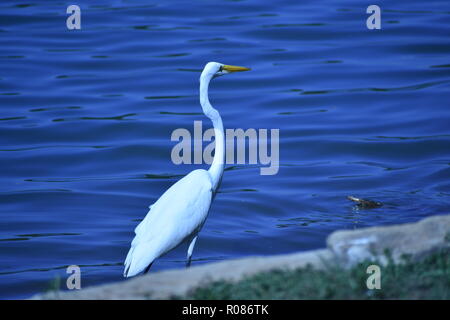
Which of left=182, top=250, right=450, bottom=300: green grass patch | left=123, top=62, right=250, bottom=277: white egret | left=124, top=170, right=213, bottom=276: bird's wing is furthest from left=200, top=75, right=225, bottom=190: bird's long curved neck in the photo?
left=182, top=250, right=450, bottom=300: green grass patch

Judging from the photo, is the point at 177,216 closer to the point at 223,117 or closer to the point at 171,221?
the point at 171,221

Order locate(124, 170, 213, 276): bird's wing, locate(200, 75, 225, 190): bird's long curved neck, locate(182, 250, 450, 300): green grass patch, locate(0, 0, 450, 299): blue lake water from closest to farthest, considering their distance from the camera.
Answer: locate(182, 250, 450, 300): green grass patch
locate(124, 170, 213, 276): bird's wing
locate(200, 75, 225, 190): bird's long curved neck
locate(0, 0, 450, 299): blue lake water

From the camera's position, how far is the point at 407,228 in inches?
195

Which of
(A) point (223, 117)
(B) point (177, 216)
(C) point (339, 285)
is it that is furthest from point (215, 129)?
(A) point (223, 117)

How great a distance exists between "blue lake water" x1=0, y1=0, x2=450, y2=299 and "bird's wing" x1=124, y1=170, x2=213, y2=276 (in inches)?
56.5

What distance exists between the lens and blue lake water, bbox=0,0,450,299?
898 centimetres

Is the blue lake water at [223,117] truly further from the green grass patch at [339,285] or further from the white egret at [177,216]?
the green grass patch at [339,285]

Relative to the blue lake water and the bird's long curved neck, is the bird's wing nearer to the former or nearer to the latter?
the bird's long curved neck

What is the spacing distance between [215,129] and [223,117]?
5.67 m

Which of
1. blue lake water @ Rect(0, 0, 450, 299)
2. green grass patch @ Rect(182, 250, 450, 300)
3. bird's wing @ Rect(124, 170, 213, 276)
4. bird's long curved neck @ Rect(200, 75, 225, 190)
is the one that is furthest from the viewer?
blue lake water @ Rect(0, 0, 450, 299)

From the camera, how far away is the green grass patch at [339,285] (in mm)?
4359

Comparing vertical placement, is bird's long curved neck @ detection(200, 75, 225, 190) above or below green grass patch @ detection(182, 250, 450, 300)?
above

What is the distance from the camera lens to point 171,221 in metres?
6.62
